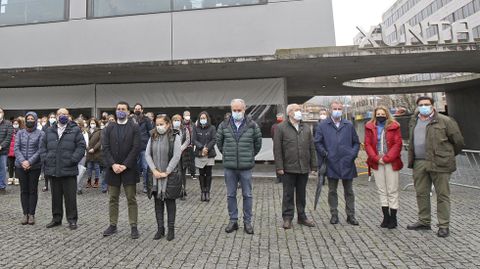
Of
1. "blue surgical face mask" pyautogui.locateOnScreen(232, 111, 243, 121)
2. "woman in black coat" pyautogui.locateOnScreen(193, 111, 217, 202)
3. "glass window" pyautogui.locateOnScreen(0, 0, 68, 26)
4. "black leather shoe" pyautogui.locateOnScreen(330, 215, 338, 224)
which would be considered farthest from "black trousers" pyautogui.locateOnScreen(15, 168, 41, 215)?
"glass window" pyautogui.locateOnScreen(0, 0, 68, 26)

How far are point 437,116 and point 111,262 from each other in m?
4.99

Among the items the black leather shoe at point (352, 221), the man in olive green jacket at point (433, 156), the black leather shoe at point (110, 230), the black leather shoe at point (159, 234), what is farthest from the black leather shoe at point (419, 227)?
the black leather shoe at point (110, 230)

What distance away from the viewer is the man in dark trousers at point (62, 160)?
5809mm

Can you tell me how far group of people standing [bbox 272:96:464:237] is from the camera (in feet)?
17.4

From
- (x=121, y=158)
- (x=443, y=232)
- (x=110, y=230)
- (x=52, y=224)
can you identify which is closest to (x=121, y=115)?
(x=121, y=158)

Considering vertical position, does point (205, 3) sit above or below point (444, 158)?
above

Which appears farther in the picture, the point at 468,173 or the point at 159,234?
the point at 468,173

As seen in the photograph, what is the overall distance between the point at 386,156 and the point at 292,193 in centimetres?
159

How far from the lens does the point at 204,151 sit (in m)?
7.96

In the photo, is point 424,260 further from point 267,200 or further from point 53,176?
point 53,176

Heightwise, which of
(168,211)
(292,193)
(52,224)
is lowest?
(52,224)

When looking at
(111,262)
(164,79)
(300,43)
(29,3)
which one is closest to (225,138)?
(111,262)

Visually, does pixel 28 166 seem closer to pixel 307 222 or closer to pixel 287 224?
pixel 287 224

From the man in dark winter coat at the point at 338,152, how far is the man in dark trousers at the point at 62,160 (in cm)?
407
